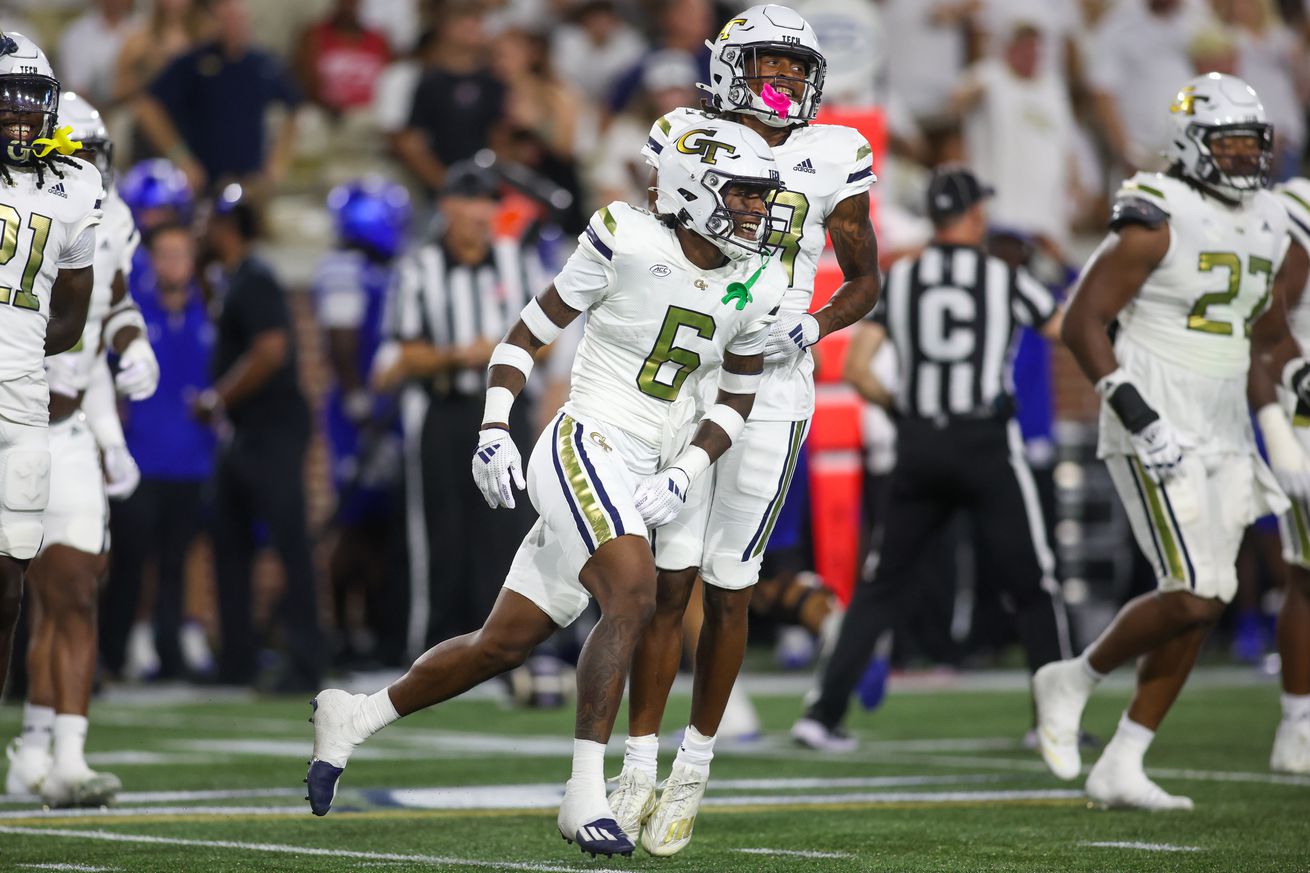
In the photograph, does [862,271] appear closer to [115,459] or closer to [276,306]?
[115,459]

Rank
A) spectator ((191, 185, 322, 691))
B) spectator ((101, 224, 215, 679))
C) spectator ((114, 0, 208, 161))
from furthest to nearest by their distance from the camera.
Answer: spectator ((114, 0, 208, 161)) → spectator ((101, 224, 215, 679)) → spectator ((191, 185, 322, 691))

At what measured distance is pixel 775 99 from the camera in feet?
18.9

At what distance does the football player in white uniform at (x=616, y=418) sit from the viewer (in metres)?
5.08

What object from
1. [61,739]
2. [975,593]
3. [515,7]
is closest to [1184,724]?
[975,593]

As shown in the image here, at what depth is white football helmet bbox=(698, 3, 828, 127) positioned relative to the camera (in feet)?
18.7

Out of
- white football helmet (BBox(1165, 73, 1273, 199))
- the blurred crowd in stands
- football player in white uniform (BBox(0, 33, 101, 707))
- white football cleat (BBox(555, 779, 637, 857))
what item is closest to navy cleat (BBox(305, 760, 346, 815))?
white football cleat (BBox(555, 779, 637, 857))

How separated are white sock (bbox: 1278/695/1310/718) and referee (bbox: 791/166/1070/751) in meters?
0.88

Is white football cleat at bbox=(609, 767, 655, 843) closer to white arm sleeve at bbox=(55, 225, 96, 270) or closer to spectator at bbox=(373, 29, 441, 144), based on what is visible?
white arm sleeve at bbox=(55, 225, 96, 270)

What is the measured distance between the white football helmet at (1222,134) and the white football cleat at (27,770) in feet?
12.8

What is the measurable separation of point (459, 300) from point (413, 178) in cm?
329

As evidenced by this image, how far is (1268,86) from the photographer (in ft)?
46.5

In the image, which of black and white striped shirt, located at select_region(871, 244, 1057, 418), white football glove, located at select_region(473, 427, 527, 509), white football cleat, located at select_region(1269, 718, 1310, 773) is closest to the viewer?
white football glove, located at select_region(473, 427, 527, 509)

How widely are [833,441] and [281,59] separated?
5307 mm

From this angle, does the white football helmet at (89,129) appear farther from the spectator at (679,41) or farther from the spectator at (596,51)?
the spectator at (596,51)
